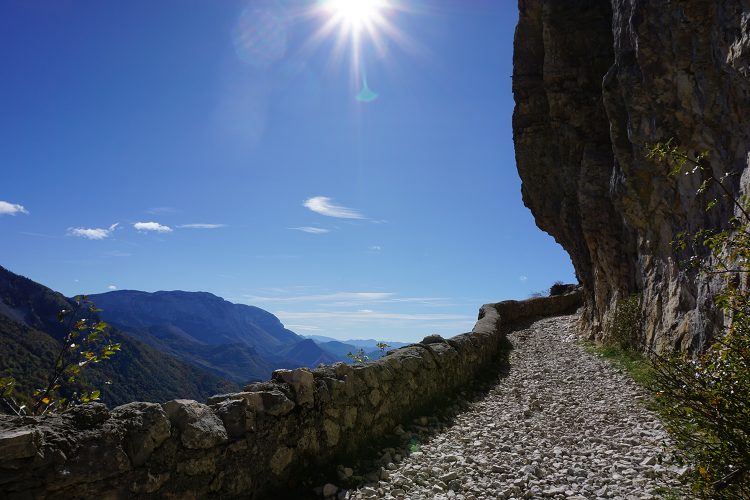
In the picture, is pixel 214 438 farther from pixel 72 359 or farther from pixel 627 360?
pixel 627 360

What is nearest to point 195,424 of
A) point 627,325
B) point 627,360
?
point 627,360

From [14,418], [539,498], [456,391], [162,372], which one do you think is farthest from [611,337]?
[162,372]

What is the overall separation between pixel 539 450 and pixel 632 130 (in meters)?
10.9

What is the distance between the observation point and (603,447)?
291 inches

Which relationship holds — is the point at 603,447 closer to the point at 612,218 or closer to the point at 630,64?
the point at 630,64

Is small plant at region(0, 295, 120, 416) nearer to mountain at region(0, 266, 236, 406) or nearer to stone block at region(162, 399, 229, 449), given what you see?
stone block at region(162, 399, 229, 449)

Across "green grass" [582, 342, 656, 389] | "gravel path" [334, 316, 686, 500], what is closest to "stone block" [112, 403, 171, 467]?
"gravel path" [334, 316, 686, 500]

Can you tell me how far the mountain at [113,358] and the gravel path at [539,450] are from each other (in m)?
35.5

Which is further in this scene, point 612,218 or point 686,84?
point 612,218

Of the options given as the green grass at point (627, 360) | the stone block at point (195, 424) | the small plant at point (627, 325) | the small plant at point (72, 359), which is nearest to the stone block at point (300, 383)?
the stone block at point (195, 424)

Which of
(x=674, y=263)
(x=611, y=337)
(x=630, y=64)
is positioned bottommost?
(x=611, y=337)

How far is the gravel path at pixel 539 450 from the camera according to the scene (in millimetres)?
5832

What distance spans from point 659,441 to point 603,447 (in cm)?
83

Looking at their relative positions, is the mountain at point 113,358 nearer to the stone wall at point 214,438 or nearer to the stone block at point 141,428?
the stone wall at point 214,438
